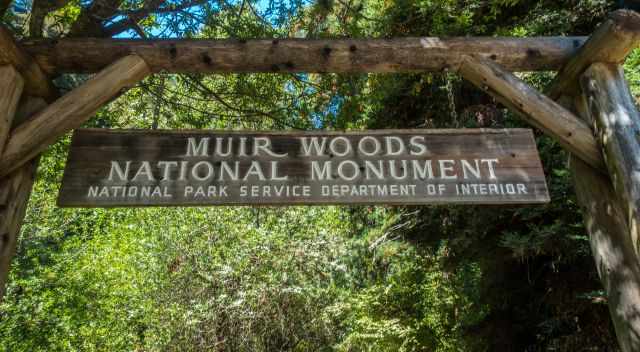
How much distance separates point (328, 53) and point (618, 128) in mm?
1613

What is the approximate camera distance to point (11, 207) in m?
2.28

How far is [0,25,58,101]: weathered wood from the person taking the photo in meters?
2.33

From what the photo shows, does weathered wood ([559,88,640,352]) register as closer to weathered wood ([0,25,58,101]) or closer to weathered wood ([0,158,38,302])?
weathered wood ([0,158,38,302])

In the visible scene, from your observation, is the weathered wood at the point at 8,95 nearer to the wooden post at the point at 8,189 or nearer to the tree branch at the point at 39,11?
the wooden post at the point at 8,189

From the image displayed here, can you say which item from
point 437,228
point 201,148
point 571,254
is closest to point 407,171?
point 201,148

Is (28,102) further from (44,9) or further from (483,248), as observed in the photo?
(483,248)

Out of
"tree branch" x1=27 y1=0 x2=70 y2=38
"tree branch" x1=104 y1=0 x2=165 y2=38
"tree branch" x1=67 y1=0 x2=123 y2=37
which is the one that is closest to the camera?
"tree branch" x1=27 y1=0 x2=70 y2=38

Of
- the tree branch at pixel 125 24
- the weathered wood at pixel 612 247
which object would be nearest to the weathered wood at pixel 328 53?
the weathered wood at pixel 612 247

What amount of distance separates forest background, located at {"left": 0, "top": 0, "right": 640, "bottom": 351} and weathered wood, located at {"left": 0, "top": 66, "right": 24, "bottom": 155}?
0.86 metres

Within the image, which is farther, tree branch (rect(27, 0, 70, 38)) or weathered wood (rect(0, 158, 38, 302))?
tree branch (rect(27, 0, 70, 38))

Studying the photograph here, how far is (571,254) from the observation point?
15.0 ft

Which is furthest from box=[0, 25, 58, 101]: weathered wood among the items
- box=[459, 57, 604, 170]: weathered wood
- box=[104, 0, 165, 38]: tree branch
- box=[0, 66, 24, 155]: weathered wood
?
box=[459, 57, 604, 170]: weathered wood

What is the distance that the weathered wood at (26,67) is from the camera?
91.6 inches

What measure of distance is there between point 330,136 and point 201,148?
0.73 meters
